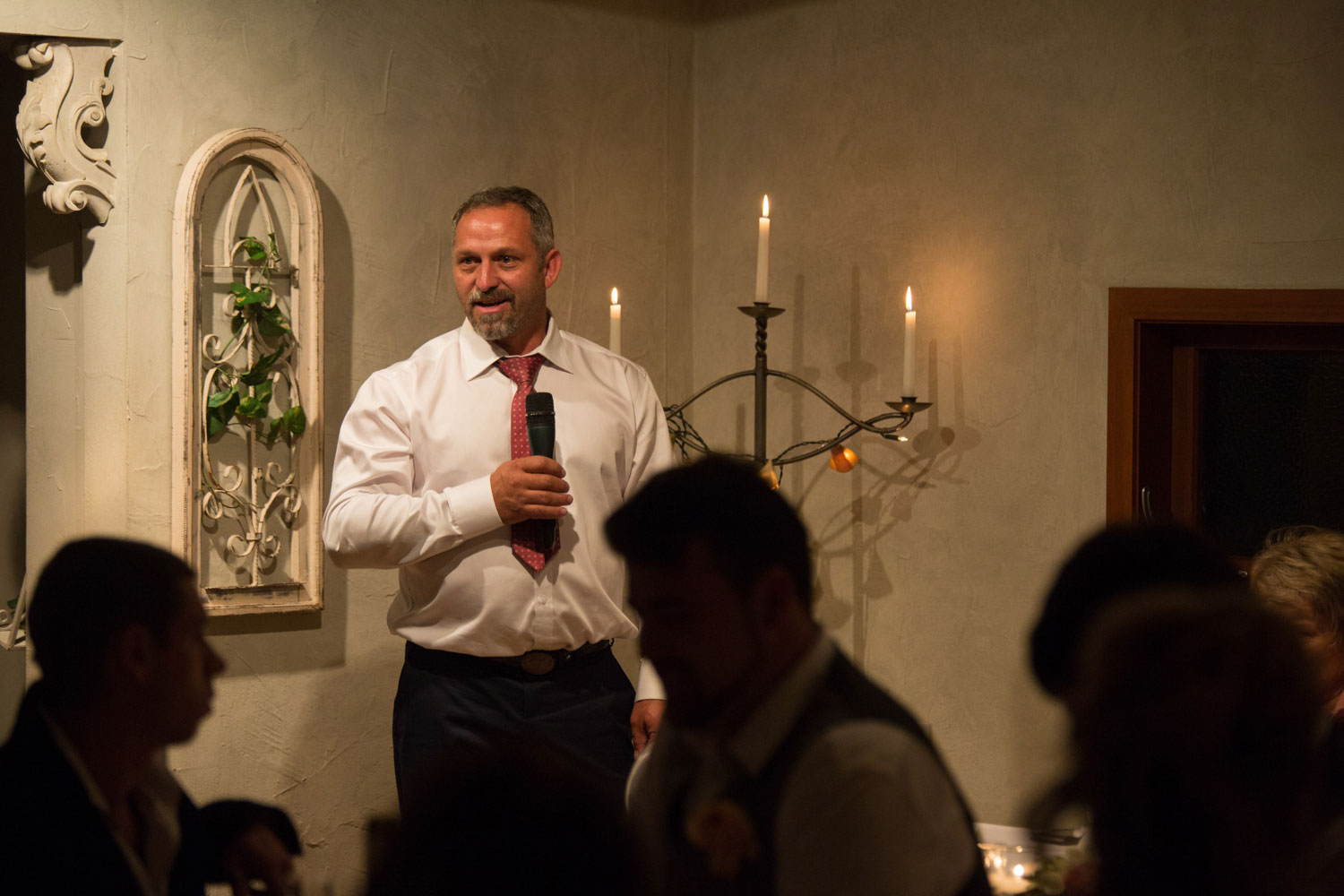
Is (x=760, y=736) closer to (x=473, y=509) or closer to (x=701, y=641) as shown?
(x=701, y=641)

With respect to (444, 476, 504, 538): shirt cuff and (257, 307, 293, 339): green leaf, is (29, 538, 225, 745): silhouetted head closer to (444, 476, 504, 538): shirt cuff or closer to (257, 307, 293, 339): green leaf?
(444, 476, 504, 538): shirt cuff

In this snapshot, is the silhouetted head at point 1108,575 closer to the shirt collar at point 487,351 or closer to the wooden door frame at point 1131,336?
the shirt collar at point 487,351

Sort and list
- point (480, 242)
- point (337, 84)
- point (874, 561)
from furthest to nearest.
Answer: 1. point (874, 561)
2. point (337, 84)
3. point (480, 242)

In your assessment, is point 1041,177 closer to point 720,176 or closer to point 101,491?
point 720,176

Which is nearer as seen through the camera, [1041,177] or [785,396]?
[1041,177]

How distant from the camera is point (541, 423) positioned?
7.04 feet

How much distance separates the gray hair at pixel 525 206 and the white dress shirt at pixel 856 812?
1.67 meters

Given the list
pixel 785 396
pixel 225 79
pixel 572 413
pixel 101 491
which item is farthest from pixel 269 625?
pixel 785 396

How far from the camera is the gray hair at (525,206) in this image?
96.7 inches

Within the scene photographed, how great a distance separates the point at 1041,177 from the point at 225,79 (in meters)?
1.86

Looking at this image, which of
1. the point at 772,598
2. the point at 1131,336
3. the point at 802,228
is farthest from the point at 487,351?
the point at 772,598

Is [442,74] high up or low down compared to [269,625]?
up

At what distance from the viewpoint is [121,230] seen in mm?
Answer: 2646

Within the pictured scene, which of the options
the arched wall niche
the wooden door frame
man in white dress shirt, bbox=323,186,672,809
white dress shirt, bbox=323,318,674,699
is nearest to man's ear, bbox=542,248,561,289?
man in white dress shirt, bbox=323,186,672,809
